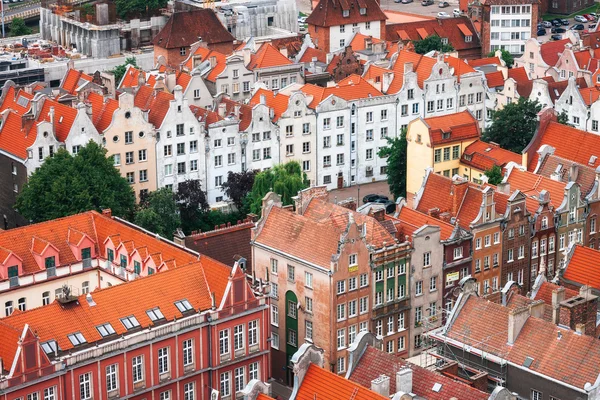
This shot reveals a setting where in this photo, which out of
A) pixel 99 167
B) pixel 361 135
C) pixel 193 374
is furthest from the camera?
pixel 361 135

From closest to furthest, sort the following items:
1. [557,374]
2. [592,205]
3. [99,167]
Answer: [557,374], [592,205], [99,167]

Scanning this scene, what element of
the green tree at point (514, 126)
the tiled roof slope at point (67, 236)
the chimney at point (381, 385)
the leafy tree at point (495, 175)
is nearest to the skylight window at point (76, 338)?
the tiled roof slope at point (67, 236)

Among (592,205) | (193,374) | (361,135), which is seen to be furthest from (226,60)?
(193,374)

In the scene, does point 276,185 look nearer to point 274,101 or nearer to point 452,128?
point 274,101

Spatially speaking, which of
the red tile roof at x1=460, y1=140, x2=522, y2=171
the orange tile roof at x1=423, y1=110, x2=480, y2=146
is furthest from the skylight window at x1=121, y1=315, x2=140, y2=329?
the red tile roof at x1=460, y1=140, x2=522, y2=171

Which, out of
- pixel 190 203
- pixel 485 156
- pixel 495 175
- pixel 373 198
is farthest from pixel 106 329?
pixel 373 198

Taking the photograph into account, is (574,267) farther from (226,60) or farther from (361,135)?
(226,60)

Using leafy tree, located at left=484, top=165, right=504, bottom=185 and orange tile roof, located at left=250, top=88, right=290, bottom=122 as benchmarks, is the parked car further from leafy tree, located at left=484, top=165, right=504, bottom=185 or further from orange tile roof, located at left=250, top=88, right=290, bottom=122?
leafy tree, located at left=484, top=165, right=504, bottom=185

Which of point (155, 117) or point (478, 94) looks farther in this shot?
point (478, 94)

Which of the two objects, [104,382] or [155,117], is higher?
[155,117]
